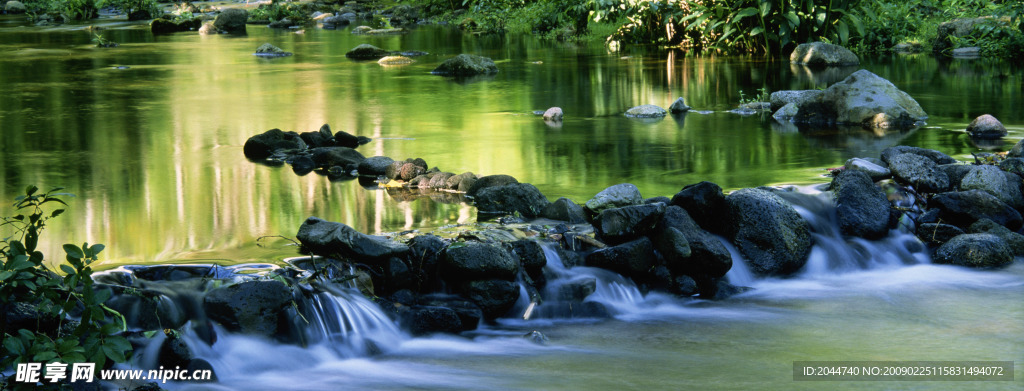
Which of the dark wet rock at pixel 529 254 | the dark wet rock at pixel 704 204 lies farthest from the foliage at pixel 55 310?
the dark wet rock at pixel 704 204

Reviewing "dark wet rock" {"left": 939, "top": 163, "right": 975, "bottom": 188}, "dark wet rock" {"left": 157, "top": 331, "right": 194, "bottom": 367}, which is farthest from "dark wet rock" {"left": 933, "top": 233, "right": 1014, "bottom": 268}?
"dark wet rock" {"left": 157, "top": 331, "right": 194, "bottom": 367}

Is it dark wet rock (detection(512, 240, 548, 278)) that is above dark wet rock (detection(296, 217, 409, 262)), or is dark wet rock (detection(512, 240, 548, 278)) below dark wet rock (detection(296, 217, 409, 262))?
below

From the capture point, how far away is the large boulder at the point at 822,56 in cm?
1548

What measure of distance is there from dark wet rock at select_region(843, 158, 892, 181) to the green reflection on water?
47cm

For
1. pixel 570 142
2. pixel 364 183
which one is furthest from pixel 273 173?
pixel 570 142

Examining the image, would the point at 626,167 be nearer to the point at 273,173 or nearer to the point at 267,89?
the point at 273,173

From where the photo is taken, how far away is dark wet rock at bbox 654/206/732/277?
566cm

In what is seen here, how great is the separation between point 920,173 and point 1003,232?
75 centimetres

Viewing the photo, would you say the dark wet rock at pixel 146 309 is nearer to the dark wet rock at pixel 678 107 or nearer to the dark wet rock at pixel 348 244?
the dark wet rock at pixel 348 244

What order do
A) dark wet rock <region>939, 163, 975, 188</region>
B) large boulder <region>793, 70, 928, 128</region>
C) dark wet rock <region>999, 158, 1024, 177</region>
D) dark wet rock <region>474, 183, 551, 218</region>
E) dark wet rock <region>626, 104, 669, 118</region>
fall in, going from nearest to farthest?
Result: dark wet rock <region>474, 183, 551, 218</region>, dark wet rock <region>939, 163, 975, 188</region>, dark wet rock <region>999, 158, 1024, 177</region>, large boulder <region>793, 70, 928, 128</region>, dark wet rock <region>626, 104, 669, 118</region>

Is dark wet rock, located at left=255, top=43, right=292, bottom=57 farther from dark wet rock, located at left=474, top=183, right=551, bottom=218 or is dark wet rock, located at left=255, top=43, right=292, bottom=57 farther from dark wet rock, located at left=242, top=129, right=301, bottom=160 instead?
dark wet rock, located at left=474, top=183, right=551, bottom=218

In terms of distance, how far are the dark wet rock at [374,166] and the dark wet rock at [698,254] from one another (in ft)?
8.57

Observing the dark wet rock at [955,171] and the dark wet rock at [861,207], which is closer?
the dark wet rock at [861,207]

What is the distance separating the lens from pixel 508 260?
17.1ft
